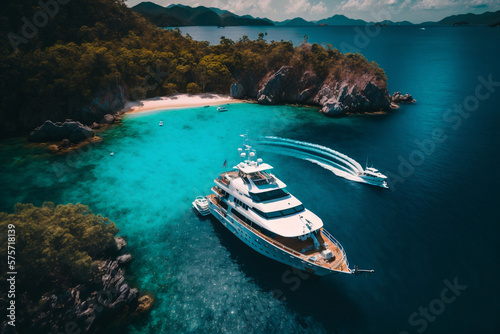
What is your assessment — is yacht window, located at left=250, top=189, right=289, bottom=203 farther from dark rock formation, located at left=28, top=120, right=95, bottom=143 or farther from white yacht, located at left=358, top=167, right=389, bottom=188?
dark rock formation, located at left=28, top=120, right=95, bottom=143

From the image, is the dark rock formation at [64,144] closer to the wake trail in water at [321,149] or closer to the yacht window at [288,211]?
the wake trail in water at [321,149]

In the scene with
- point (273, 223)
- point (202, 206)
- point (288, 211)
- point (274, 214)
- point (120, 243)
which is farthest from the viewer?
point (202, 206)

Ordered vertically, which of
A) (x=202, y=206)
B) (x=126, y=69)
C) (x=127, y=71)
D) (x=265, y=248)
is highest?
(x=126, y=69)

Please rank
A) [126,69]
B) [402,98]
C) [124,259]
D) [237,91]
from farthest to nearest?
[237,91] → [402,98] → [126,69] → [124,259]

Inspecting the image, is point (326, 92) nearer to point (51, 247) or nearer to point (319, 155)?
point (319, 155)

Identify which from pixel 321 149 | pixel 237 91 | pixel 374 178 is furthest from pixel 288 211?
pixel 237 91

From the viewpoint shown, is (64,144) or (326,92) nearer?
(64,144)

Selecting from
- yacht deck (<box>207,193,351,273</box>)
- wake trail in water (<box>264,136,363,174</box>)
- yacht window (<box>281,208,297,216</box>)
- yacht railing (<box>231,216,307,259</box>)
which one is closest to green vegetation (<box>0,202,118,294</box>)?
yacht railing (<box>231,216,307,259</box>)

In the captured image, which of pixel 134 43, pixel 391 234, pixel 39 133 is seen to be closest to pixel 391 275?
pixel 391 234
